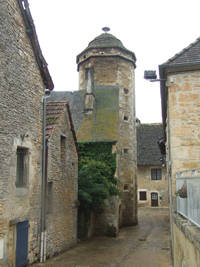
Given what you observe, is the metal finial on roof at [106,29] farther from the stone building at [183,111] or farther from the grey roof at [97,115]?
the stone building at [183,111]

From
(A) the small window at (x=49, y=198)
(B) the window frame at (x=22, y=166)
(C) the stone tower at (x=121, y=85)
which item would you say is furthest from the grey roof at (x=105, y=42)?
(B) the window frame at (x=22, y=166)

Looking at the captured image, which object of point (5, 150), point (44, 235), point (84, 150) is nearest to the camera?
point (5, 150)

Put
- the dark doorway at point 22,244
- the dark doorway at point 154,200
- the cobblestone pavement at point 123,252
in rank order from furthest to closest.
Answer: the dark doorway at point 154,200
the cobblestone pavement at point 123,252
the dark doorway at point 22,244

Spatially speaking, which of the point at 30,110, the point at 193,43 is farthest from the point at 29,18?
the point at 193,43

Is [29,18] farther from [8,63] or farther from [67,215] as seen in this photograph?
[67,215]

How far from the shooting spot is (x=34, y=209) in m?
9.09

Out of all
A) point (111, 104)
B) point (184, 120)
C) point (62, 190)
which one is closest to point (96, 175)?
point (62, 190)

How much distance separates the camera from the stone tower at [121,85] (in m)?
19.7

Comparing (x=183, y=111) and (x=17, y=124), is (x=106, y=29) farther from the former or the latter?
(x=17, y=124)

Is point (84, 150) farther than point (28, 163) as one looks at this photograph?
Yes

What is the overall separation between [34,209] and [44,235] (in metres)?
0.97

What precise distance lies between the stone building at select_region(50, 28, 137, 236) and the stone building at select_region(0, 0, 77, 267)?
7987 millimetres

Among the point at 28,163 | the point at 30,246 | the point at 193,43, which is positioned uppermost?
the point at 193,43

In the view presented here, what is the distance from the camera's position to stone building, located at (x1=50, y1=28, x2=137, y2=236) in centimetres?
1818
